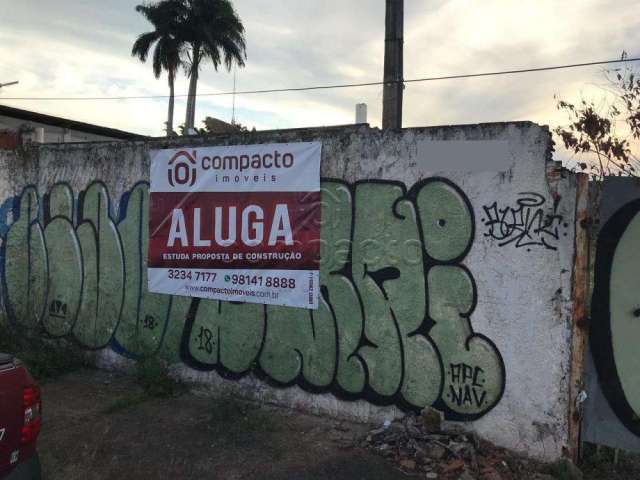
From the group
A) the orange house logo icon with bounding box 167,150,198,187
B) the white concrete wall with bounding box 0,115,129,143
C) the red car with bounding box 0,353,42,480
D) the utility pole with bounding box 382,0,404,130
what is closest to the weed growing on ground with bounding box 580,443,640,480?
the red car with bounding box 0,353,42,480

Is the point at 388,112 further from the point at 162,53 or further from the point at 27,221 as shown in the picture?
the point at 162,53

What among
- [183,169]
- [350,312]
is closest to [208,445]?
[350,312]

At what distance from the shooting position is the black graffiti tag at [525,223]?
370 cm

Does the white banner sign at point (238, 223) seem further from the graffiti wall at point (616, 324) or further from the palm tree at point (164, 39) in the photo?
the palm tree at point (164, 39)

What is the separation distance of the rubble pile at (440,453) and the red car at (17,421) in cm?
228

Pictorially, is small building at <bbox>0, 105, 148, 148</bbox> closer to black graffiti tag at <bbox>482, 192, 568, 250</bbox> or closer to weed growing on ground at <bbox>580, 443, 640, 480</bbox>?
black graffiti tag at <bbox>482, 192, 568, 250</bbox>

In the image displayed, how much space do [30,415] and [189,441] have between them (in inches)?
67.2

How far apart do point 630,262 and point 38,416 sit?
377cm

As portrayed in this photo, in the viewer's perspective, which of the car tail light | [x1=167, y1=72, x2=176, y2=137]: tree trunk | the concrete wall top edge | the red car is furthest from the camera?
[x1=167, y1=72, x2=176, y2=137]: tree trunk

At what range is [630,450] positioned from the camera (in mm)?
3617

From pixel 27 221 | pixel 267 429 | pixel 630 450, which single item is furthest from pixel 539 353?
pixel 27 221

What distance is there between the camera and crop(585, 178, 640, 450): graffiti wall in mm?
3617

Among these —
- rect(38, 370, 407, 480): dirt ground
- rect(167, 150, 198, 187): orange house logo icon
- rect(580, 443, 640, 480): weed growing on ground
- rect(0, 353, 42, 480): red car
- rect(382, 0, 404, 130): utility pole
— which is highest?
rect(382, 0, 404, 130): utility pole

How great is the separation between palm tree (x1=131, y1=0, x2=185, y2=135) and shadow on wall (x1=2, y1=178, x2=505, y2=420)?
24.0 metres
